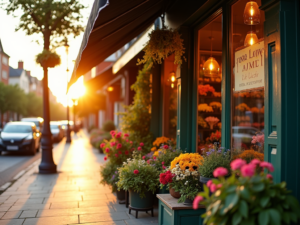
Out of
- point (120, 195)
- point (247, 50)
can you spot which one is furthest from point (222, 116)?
point (120, 195)

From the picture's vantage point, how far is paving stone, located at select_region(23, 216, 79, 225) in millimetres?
5465

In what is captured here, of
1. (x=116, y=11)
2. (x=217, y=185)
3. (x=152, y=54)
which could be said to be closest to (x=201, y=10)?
(x=152, y=54)

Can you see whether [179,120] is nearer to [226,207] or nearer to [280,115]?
[280,115]

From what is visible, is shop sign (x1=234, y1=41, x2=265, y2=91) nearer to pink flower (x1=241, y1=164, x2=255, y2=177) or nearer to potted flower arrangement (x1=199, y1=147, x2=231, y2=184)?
potted flower arrangement (x1=199, y1=147, x2=231, y2=184)

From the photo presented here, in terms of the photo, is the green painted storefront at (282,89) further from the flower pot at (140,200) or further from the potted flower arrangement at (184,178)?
the flower pot at (140,200)

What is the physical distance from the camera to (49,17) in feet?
36.0

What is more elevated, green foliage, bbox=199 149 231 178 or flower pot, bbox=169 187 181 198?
green foliage, bbox=199 149 231 178

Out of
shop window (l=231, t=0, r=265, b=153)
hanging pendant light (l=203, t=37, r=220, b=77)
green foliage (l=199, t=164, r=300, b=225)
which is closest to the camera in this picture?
green foliage (l=199, t=164, r=300, b=225)

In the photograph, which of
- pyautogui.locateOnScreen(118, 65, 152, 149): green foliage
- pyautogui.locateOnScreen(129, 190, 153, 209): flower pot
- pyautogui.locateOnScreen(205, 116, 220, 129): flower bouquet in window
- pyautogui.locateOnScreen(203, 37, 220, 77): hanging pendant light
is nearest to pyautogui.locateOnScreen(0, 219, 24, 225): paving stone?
pyautogui.locateOnScreen(129, 190, 153, 209): flower pot

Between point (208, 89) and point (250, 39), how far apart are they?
1.93m

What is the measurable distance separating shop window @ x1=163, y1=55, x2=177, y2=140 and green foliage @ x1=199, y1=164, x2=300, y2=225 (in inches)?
222

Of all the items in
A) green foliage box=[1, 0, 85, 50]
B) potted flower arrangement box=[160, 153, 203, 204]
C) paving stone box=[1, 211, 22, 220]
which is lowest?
paving stone box=[1, 211, 22, 220]

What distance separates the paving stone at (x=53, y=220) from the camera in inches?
215

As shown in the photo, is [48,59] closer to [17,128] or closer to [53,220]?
[53,220]
